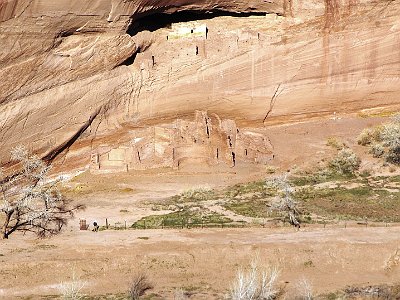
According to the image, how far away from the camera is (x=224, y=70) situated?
3278cm

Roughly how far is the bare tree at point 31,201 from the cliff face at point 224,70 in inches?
44.1

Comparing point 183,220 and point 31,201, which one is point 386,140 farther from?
point 31,201

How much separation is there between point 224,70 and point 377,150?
849 centimetres

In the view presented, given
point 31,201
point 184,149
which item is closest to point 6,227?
point 31,201

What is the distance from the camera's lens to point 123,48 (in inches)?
1202

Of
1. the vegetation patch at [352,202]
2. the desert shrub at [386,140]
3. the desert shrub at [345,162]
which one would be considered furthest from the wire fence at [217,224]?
the desert shrub at [386,140]

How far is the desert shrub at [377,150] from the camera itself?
31.7 m

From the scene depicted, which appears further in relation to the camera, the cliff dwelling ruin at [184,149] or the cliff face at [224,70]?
the cliff dwelling ruin at [184,149]

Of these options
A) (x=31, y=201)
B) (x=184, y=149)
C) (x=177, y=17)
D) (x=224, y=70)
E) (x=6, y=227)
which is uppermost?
(x=177, y=17)

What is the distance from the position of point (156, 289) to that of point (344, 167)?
13.0 metres

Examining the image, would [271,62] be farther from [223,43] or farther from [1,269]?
[1,269]

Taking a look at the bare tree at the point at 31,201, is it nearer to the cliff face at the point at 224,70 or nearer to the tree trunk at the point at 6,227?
the tree trunk at the point at 6,227

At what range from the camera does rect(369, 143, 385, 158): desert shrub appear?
1248 inches

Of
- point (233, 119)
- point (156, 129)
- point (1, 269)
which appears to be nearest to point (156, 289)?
point (1, 269)
